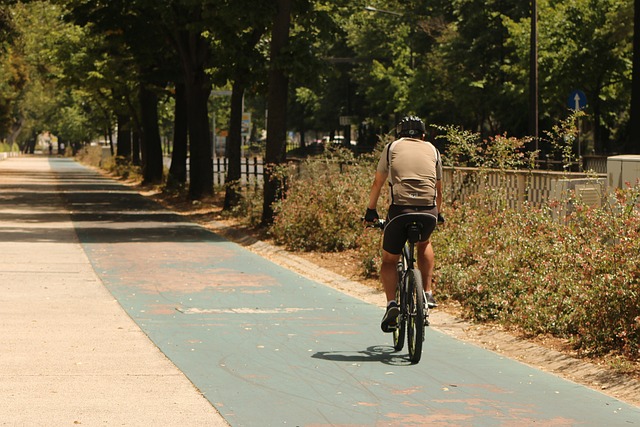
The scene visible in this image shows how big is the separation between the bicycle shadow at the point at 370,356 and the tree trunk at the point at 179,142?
95.7 feet

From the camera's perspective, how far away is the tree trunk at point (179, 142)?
38938 millimetres

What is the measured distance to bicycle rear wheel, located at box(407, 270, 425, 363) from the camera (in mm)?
8922

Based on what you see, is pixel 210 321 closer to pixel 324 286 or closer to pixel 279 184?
pixel 324 286

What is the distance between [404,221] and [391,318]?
0.82 metres

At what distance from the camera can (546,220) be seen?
11.9 metres

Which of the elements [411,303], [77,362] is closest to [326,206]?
[411,303]

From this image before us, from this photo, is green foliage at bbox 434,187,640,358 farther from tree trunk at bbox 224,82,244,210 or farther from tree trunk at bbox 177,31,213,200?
tree trunk at bbox 177,31,213,200

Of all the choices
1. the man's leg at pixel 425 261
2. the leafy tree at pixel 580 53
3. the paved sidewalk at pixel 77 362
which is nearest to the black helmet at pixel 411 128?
the man's leg at pixel 425 261

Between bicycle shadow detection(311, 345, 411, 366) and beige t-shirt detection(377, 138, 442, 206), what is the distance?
1.22m

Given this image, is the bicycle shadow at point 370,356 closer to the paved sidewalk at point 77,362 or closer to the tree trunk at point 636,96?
the paved sidewalk at point 77,362

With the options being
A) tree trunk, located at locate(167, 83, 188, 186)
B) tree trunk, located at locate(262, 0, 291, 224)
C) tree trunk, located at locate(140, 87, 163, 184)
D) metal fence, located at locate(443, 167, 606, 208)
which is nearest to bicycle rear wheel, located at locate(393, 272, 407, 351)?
metal fence, located at locate(443, 167, 606, 208)

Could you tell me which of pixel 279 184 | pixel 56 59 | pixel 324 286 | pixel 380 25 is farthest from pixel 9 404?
pixel 380 25

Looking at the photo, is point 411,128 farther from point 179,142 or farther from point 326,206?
point 179,142

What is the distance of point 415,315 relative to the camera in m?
8.98
